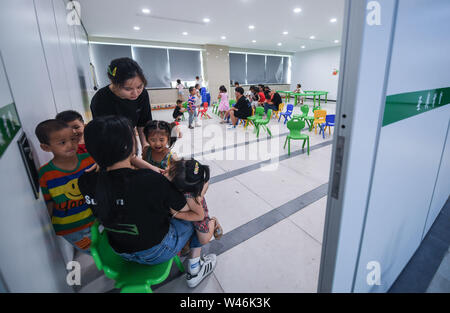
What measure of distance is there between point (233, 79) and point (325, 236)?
13.5 meters

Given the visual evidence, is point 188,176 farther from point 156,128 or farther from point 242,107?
point 242,107

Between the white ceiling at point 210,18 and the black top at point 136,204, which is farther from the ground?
the white ceiling at point 210,18

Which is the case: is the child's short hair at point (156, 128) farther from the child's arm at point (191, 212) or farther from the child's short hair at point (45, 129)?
the child's arm at point (191, 212)

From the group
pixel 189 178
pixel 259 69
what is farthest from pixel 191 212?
pixel 259 69

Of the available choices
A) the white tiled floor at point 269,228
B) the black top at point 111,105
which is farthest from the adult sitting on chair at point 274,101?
the black top at point 111,105

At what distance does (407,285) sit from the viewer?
4.85 ft

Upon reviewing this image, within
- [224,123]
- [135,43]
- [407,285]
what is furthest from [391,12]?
[135,43]

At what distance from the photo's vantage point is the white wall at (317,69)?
1300cm

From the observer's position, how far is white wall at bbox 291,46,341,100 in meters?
13.0

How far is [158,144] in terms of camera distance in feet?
6.02

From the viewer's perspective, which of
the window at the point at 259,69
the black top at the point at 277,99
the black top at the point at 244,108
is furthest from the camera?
the window at the point at 259,69

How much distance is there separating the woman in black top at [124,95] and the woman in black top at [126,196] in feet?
2.15
